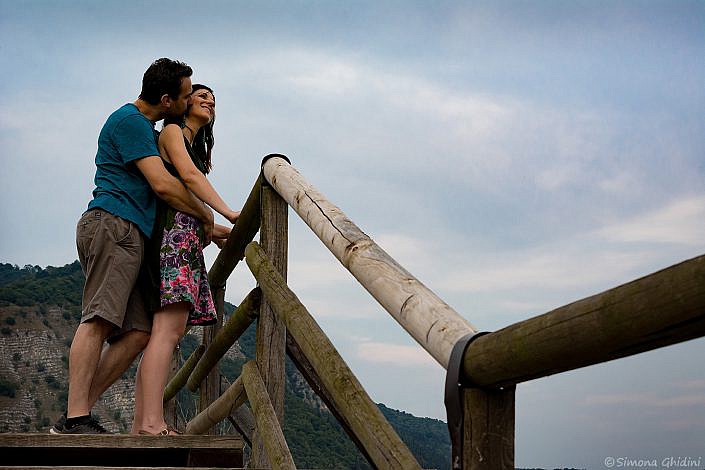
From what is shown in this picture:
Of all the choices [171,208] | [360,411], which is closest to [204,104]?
[171,208]

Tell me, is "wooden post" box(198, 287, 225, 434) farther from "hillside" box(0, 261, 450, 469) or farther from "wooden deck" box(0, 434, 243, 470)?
"hillside" box(0, 261, 450, 469)

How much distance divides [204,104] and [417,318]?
2173 mm

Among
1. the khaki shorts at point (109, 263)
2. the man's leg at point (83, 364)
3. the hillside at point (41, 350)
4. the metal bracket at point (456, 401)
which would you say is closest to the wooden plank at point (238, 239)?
the khaki shorts at point (109, 263)

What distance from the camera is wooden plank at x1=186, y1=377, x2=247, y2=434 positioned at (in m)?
3.43

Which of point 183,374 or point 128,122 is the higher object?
point 128,122

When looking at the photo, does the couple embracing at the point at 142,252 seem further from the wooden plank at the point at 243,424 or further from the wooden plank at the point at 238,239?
the wooden plank at the point at 243,424

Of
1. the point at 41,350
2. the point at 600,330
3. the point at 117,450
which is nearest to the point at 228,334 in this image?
the point at 117,450

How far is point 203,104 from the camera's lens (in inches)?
142

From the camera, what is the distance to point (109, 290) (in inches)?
123

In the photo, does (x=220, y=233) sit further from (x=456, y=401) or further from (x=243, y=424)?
(x=456, y=401)

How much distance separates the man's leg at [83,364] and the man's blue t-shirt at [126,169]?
1.28 ft

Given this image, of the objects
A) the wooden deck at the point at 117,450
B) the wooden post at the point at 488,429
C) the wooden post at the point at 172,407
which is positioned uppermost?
the wooden post at the point at 172,407

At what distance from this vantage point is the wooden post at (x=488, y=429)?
4.57 feet

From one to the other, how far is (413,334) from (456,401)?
0.90 feet
